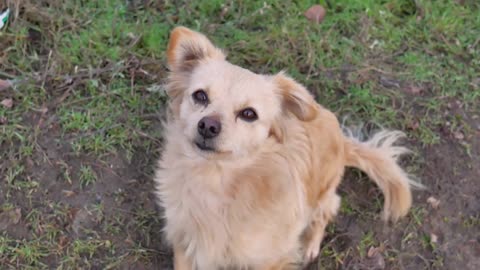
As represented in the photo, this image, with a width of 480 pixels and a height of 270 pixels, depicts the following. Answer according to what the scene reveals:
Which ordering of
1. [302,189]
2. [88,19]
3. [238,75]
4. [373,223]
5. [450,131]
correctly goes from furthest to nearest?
[88,19], [450,131], [373,223], [302,189], [238,75]

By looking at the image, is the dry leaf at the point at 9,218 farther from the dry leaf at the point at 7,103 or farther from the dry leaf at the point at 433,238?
the dry leaf at the point at 433,238

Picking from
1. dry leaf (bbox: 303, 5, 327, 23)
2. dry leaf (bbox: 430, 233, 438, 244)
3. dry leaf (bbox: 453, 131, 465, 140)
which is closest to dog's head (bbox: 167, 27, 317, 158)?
dry leaf (bbox: 430, 233, 438, 244)

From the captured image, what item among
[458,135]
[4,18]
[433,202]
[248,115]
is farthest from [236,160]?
[4,18]

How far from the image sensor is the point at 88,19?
4.33m

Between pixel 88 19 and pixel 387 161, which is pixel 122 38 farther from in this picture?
pixel 387 161

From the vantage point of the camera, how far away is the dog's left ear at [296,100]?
8.80ft

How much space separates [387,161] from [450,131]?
0.67m

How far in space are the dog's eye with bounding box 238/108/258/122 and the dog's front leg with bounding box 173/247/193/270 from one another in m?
0.90

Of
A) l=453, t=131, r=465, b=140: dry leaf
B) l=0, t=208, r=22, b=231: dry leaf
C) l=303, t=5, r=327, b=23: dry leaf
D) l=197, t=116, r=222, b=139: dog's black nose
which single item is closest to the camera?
l=197, t=116, r=222, b=139: dog's black nose

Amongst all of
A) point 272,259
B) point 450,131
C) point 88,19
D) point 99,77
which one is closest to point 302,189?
point 272,259

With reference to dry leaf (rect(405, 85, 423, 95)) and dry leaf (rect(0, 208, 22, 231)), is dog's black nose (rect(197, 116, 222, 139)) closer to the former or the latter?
dry leaf (rect(0, 208, 22, 231))

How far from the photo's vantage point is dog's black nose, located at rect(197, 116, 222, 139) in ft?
8.55

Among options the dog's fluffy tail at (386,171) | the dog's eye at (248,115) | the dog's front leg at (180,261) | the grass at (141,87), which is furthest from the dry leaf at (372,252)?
the dog's eye at (248,115)

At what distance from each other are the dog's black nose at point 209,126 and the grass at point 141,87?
3.71ft
